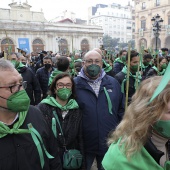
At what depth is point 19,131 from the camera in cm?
163

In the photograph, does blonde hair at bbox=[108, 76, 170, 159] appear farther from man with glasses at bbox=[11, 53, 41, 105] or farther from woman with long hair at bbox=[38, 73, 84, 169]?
man with glasses at bbox=[11, 53, 41, 105]

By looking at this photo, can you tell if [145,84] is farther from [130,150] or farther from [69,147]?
[69,147]

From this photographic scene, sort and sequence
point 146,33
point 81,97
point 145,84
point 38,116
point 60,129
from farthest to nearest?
point 146,33
point 81,97
point 60,129
point 38,116
point 145,84

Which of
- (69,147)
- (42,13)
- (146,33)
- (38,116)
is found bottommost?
(69,147)

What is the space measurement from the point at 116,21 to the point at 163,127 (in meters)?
94.5

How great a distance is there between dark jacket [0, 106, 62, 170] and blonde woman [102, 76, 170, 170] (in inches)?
25.2

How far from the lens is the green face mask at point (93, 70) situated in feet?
8.91

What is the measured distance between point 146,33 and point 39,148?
46.0 meters

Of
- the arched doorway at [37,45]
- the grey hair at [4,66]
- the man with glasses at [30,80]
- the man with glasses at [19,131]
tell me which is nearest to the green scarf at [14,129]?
the man with glasses at [19,131]

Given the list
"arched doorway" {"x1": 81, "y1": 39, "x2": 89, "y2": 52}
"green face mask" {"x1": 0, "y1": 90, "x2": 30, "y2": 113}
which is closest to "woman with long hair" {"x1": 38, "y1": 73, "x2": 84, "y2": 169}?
"green face mask" {"x1": 0, "y1": 90, "x2": 30, "y2": 113}

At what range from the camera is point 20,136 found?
1.66 metres

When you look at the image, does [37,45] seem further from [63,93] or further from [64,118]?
[64,118]

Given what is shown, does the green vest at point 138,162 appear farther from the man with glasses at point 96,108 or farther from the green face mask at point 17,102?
the man with glasses at point 96,108

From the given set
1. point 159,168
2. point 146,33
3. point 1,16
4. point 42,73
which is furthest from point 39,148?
point 146,33
